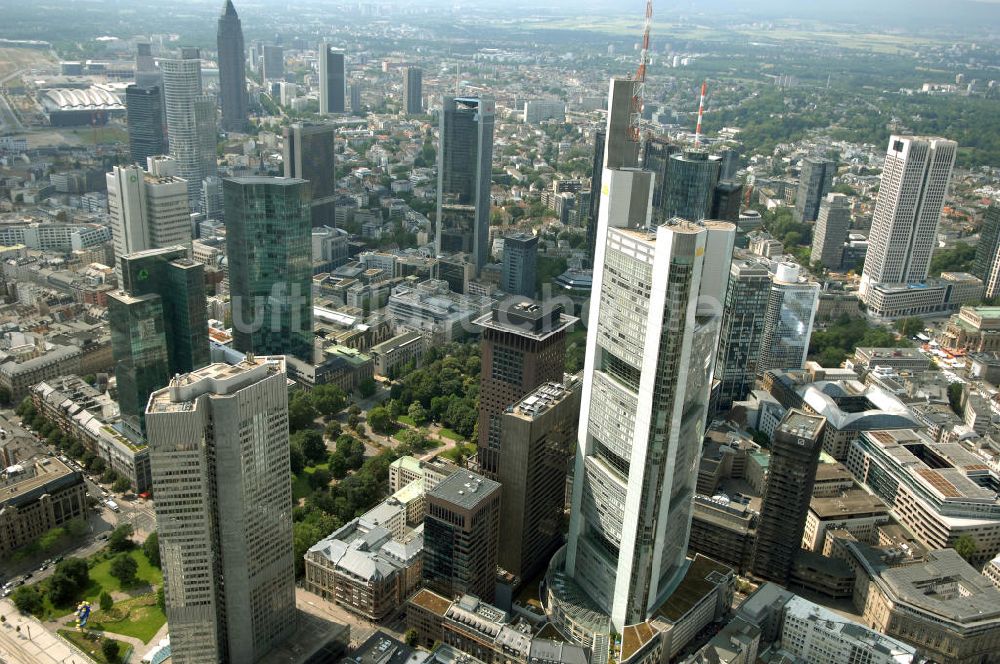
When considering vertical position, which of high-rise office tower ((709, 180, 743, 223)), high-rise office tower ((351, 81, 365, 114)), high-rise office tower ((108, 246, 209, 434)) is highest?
high-rise office tower ((709, 180, 743, 223))

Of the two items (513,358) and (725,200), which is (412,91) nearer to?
(725,200)

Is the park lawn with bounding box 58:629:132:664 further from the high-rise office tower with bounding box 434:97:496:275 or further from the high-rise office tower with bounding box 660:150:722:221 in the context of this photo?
the high-rise office tower with bounding box 434:97:496:275

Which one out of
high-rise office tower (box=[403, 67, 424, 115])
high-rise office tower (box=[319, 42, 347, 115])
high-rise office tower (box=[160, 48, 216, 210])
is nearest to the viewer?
high-rise office tower (box=[160, 48, 216, 210])

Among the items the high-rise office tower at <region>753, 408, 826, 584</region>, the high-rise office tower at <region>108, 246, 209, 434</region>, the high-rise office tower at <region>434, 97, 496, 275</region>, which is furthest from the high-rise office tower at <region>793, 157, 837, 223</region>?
the high-rise office tower at <region>108, 246, 209, 434</region>

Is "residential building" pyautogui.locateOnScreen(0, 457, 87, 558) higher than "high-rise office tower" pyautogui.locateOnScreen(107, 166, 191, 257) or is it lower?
lower

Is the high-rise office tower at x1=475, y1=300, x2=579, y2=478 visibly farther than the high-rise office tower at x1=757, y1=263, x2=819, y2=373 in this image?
No

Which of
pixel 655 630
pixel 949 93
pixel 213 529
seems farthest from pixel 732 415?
pixel 949 93

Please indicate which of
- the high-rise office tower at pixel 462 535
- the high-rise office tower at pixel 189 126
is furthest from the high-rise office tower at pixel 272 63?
the high-rise office tower at pixel 462 535
